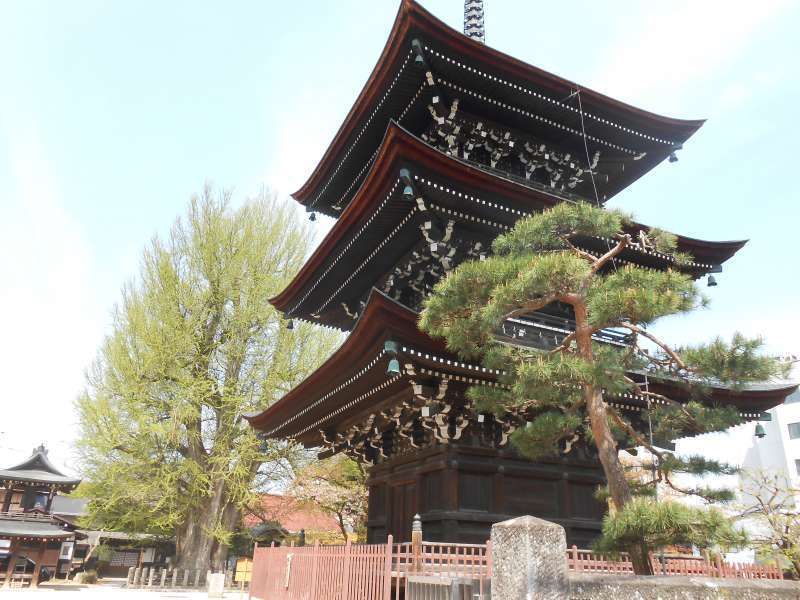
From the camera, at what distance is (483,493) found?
394 inches

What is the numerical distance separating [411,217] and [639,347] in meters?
4.70

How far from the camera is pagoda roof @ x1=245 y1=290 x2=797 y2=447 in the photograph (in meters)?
8.45

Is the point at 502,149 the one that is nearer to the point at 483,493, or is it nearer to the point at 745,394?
the point at 745,394

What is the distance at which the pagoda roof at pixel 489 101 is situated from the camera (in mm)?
11367

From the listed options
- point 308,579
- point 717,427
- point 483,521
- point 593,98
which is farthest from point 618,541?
point 593,98

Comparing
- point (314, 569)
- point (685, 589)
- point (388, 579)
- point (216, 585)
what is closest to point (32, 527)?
point (216, 585)

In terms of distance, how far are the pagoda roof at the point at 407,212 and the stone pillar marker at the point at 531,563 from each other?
21.5 feet

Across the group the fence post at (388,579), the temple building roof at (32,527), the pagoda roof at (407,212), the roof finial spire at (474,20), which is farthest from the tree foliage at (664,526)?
the temple building roof at (32,527)

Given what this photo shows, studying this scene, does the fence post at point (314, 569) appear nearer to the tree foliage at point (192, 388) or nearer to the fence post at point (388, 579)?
the fence post at point (388, 579)

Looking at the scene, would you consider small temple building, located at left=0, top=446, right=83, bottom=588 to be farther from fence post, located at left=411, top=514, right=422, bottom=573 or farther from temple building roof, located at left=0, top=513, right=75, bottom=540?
fence post, located at left=411, top=514, right=422, bottom=573

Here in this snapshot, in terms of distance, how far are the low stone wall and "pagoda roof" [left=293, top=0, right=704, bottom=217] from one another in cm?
998

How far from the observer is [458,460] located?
9930mm

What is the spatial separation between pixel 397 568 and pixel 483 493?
3127 millimetres

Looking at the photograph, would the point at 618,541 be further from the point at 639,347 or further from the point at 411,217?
the point at 411,217
